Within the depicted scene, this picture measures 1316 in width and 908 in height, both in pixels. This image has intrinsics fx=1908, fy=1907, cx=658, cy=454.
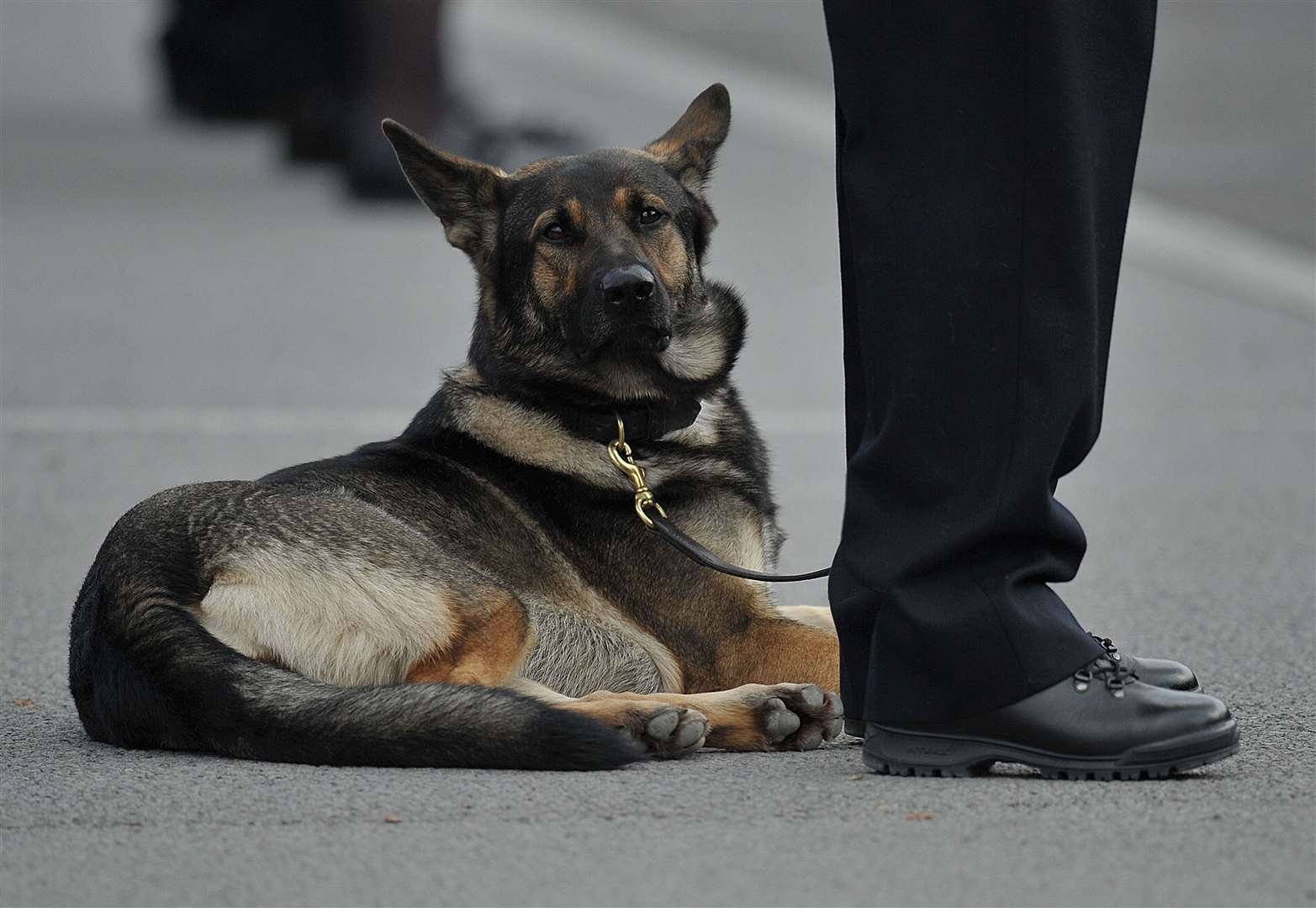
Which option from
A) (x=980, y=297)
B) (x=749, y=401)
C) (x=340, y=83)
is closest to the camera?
(x=980, y=297)

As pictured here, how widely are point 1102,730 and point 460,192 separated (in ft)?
6.64

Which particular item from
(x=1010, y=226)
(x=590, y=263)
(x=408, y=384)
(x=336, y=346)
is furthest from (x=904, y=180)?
(x=336, y=346)

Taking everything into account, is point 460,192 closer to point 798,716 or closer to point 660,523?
point 660,523

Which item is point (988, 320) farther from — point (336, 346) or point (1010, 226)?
point (336, 346)

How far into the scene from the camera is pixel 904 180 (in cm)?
289

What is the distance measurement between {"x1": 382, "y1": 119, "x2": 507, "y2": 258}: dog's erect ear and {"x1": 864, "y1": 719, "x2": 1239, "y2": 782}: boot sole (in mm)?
1719

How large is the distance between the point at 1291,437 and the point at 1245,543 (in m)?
1.83

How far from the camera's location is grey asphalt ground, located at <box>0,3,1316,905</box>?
8.53 feet

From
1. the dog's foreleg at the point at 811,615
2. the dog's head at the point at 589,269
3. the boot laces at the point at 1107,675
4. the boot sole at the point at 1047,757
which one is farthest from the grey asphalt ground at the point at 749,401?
the dog's head at the point at 589,269

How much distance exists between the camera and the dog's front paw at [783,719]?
3.38 m

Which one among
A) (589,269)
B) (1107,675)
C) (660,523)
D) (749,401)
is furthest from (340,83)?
(1107,675)

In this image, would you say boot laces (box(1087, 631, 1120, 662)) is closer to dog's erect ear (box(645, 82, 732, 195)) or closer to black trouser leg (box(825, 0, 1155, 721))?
black trouser leg (box(825, 0, 1155, 721))

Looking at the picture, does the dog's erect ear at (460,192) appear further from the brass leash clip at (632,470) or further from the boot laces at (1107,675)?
the boot laces at (1107,675)

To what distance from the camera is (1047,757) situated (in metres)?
2.94
